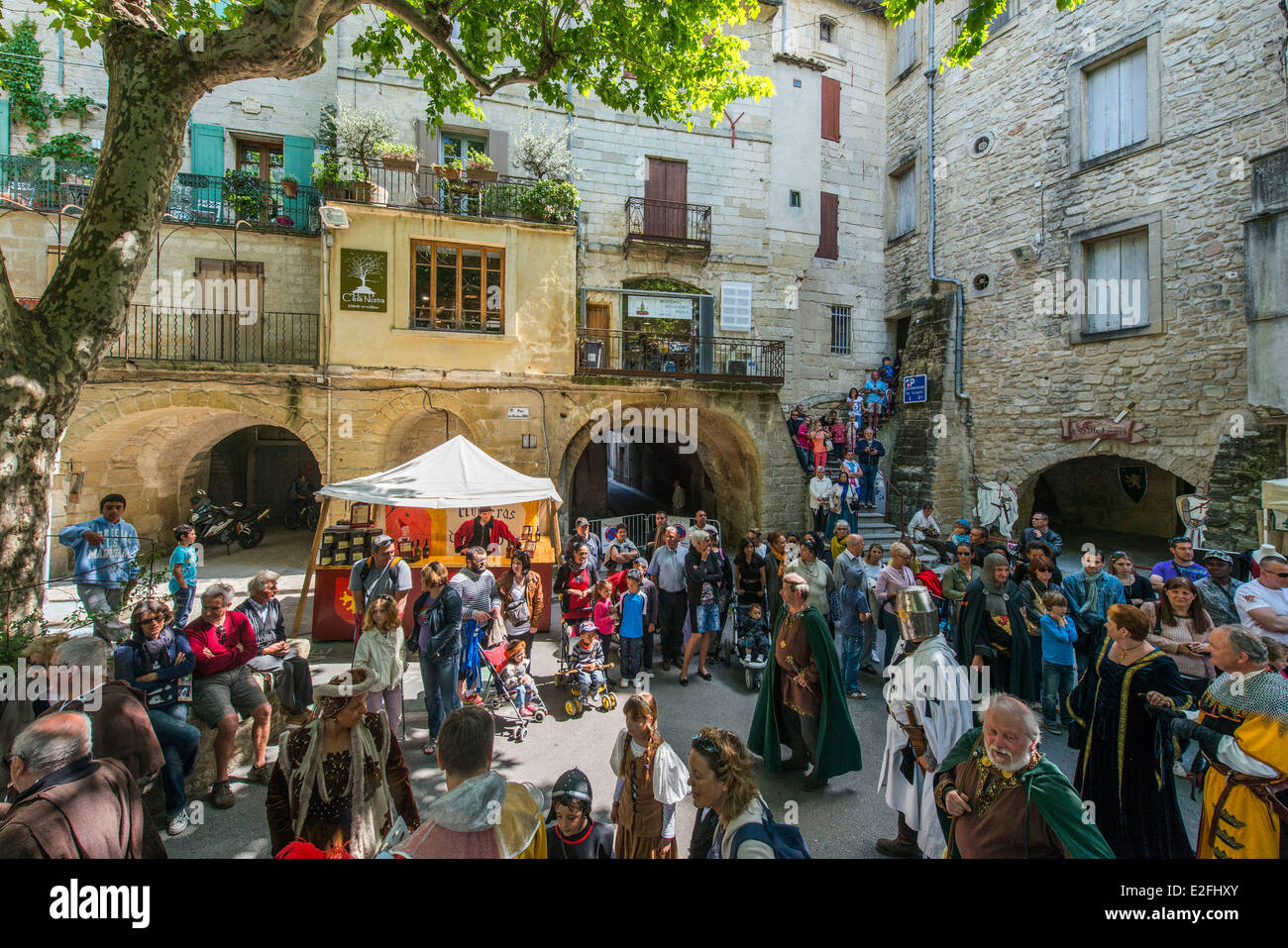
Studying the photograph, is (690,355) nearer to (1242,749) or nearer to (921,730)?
(921,730)

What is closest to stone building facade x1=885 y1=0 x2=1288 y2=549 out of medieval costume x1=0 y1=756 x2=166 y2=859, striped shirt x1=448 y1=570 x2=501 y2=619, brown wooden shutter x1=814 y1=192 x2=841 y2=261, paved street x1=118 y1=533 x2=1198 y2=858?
brown wooden shutter x1=814 y1=192 x2=841 y2=261

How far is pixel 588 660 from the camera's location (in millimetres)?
6297

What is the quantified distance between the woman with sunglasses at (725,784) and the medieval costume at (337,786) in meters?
1.63

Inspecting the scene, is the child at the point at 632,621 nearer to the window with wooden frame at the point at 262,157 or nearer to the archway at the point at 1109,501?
the archway at the point at 1109,501

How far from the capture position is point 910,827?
369cm

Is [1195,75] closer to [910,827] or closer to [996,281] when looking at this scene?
[996,281]

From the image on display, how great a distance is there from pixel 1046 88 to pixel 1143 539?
1122 cm

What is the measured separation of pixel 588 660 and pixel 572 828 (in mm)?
3772

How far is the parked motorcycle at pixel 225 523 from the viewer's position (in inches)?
507

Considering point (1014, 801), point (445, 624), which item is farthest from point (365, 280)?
point (1014, 801)

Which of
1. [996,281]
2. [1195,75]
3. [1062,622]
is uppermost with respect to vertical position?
[1195,75]

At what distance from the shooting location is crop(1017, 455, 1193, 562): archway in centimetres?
1431

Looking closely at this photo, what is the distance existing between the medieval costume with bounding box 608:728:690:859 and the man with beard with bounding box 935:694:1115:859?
1286 millimetres
